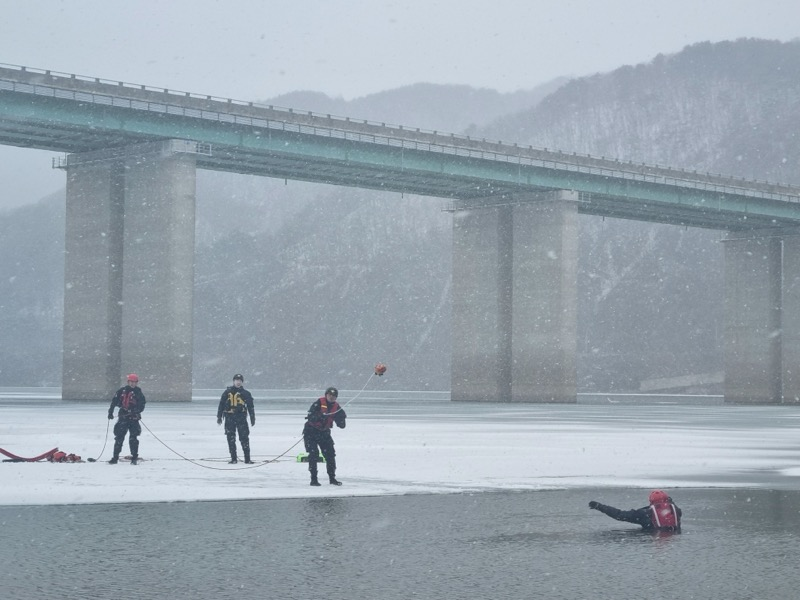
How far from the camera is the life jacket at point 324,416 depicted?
1788 centimetres

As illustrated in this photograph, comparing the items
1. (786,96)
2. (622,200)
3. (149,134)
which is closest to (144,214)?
(149,134)

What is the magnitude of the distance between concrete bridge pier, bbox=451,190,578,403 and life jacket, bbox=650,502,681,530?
57.0 metres

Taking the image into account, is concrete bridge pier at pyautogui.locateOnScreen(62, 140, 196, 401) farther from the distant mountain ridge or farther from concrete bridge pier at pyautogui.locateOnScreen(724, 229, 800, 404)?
the distant mountain ridge

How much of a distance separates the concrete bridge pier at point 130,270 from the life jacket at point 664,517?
154ft

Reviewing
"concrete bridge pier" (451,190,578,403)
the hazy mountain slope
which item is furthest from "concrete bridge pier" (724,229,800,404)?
the hazy mountain slope

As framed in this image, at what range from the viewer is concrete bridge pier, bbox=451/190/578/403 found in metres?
70.8

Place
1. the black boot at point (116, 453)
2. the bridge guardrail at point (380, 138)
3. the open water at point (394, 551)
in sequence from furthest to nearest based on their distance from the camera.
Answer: the bridge guardrail at point (380, 138)
the black boot at point (116, 453)
the open water at point (394, 551)

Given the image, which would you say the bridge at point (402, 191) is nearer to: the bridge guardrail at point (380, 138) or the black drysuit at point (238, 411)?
the bridge guardrail at point (380, 138)

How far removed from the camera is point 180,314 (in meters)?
58.8

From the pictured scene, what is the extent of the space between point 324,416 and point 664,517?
6.15m

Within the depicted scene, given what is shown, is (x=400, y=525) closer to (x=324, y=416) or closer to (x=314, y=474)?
(x=324, y=416)

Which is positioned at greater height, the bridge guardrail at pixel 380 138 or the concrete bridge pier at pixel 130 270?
the bridge guardrail at pixel 380 138

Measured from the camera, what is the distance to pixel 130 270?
59.9m

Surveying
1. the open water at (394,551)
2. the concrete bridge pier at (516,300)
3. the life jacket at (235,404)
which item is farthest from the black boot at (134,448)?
the concrete bridge pier at (516,300)
